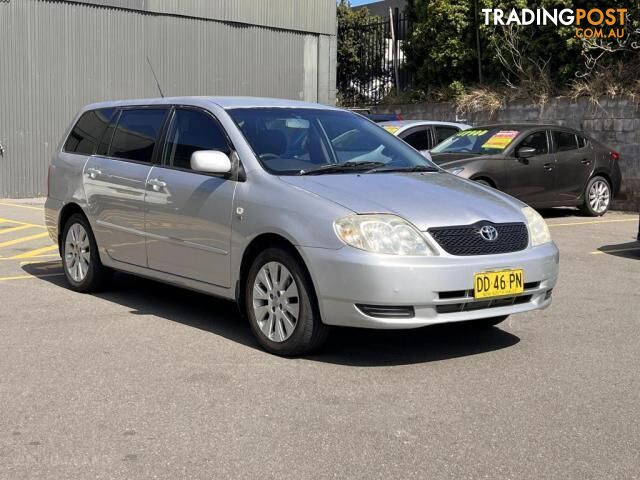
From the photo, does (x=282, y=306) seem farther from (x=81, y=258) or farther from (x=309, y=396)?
(x=81, y=258)

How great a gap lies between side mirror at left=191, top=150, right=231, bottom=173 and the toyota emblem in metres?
1.73

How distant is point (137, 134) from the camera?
704 centimetres

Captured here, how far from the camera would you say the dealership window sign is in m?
17.4

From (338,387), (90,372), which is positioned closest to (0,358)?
(90,372)

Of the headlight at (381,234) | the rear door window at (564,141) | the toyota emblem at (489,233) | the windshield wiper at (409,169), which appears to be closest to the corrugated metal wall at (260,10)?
the rear door window at (564,141)

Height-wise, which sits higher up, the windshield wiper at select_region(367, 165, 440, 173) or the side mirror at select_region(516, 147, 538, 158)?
the side mirror at select_region(516, 147, 538, 158)

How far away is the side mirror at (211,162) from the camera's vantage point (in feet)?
18.9

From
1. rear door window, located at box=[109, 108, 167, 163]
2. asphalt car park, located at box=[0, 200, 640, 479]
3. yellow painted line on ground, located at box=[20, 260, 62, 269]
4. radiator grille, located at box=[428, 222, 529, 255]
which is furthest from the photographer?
yellow painted line on ground, located at box=[20, 260, 62, 269]

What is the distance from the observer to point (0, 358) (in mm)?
5379

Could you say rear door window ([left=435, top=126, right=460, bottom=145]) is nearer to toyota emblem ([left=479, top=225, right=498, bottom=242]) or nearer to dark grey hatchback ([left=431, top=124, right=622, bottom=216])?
dark grey hatchback ([left=431, top=124, right=622, bottom=216])

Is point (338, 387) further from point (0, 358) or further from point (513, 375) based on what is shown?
point (0, 358)

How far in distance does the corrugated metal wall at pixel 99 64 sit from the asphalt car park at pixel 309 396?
11.2 m

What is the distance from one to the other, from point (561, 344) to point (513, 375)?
0.88m

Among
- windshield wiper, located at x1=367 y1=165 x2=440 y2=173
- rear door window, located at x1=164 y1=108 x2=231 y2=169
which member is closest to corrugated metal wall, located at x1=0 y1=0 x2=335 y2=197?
rear door window, located at x1=164 y1=108 x2=231 y2=169
